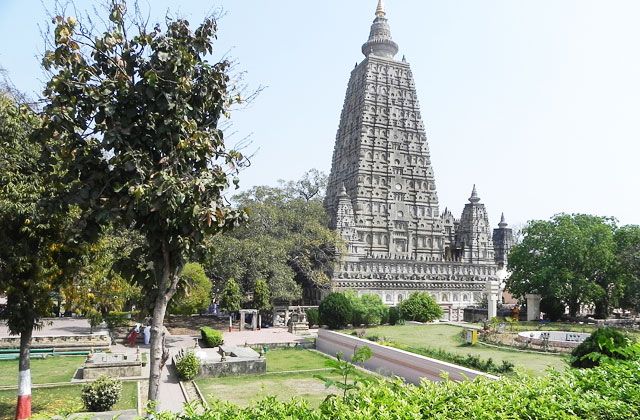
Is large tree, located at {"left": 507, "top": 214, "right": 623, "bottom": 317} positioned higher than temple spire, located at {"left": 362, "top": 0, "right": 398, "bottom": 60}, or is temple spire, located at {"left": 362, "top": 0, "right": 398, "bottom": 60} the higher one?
temple spire, located at {"left": 362, "top": 0, "right": 398, "bottom": 60}

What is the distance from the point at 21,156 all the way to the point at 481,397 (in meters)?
11.6

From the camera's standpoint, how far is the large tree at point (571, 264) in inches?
1487

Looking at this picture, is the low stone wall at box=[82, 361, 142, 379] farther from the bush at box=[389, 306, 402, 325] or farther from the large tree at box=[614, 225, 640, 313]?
the large tree at box=[614, 225, 640, 313]

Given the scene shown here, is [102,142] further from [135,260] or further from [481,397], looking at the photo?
[481,397]

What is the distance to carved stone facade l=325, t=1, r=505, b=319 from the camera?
5375 centimetres

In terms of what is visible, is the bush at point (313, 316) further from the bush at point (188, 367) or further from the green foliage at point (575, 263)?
the green foliage at point (575, 263)

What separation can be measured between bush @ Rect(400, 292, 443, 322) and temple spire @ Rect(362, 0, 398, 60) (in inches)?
1461

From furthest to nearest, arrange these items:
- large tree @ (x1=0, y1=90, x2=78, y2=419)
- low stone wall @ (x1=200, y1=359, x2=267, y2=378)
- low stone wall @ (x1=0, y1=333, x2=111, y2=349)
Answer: low stone wall @ (x1=0, y1=333, x2=111, y2=349) → low stone wall @ (x1=200, y1=359, x2=267, y2=378) → large tree @ (x1=0, y1=90, x2=78, y2=419)

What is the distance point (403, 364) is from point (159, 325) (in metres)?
13.1

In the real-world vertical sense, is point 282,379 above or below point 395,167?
below

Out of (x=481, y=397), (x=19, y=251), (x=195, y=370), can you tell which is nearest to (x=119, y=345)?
(x=195, y=370)

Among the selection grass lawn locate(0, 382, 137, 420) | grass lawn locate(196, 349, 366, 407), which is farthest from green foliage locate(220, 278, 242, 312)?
grass lawn locate(0, 382, 137, 420)

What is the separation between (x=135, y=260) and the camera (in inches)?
364

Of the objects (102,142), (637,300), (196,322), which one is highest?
(102,142)
